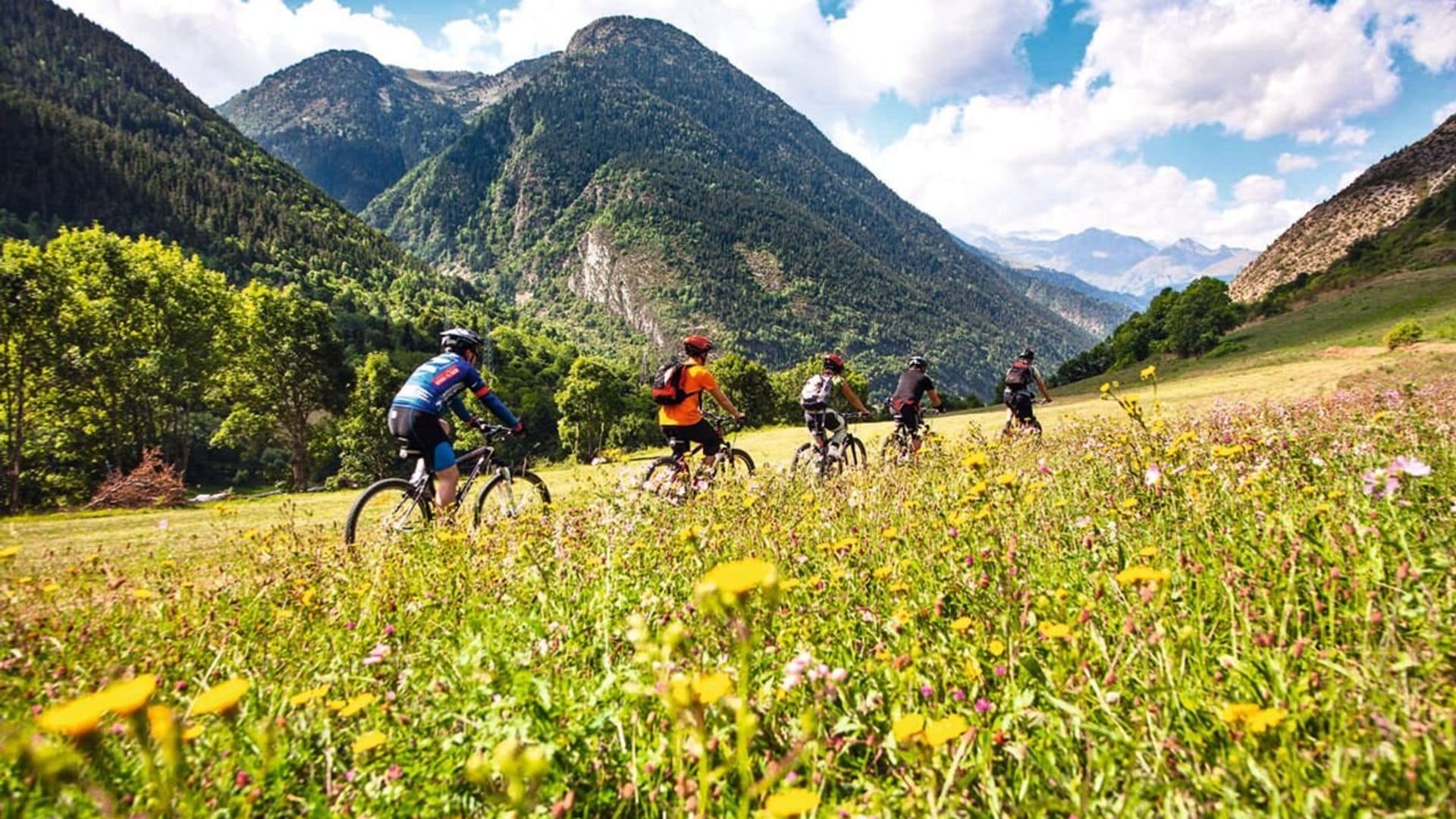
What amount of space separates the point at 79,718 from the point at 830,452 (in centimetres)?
965

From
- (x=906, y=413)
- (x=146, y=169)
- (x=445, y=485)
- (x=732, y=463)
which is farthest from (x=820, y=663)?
(x=146, y=169)

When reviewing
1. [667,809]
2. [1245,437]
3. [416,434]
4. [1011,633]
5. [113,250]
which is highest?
[113,250]

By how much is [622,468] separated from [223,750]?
16.2 ft

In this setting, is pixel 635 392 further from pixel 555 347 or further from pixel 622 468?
pixel 622 468

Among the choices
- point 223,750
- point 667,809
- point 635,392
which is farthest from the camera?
point 635,392

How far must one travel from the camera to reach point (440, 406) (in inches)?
296

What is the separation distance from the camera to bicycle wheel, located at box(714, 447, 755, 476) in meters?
8.15

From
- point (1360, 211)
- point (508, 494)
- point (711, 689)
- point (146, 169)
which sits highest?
point (146, 169)

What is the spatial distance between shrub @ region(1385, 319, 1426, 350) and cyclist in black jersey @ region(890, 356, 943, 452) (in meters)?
33.7

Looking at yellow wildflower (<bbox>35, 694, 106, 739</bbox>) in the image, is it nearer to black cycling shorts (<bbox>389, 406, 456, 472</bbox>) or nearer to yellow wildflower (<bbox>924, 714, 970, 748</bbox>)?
yellow wildflower (<bbox>924, 714, 970, 748</bbox>)

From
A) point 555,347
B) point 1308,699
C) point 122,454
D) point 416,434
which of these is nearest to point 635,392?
point 555,347

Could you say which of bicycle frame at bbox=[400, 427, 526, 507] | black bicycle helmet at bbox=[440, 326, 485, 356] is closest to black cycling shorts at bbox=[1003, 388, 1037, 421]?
bicycle frame at bbox=[400, 427, 526, 507]

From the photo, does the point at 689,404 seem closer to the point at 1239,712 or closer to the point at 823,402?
the point at 823,402

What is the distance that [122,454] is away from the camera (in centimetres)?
4291
